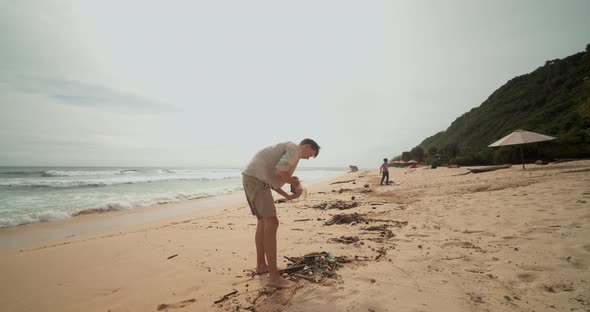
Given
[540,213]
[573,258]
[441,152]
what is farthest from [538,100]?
[573,258]

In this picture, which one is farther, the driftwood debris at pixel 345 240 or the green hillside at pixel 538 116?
the green hillside at pixel 538 116

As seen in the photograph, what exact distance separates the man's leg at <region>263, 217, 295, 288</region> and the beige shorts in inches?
3.8

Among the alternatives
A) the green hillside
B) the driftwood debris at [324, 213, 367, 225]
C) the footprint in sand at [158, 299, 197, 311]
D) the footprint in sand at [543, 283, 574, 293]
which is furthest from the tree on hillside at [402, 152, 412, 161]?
the footprint in sand at [158, 299, 197, 311]

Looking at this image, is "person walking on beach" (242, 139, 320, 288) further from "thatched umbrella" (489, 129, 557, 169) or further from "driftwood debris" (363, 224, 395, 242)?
"thatched umbrella" (489, 129, 557, 169)

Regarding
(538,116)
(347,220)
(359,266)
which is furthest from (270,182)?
(538,116)

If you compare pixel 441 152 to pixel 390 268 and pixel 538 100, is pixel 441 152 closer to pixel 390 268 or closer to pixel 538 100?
pixel 538 100

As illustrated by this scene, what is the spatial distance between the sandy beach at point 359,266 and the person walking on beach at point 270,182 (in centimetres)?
31

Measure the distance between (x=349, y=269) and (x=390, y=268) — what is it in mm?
500

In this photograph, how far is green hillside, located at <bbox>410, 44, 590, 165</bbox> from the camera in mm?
17078

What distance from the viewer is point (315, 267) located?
11.0 feet

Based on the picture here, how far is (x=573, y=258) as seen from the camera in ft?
9.90

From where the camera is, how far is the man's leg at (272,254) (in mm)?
2930

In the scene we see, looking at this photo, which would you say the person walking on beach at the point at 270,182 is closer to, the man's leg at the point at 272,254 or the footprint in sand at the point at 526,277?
the man's leg at the point at 272,254

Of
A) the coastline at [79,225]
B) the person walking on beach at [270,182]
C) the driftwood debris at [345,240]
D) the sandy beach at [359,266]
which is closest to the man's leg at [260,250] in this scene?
the person walking on beach at [270,182]
